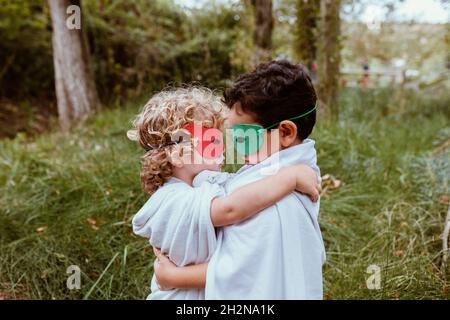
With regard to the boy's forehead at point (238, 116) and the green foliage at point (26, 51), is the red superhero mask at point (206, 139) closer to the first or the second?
the boy's forehead at point (238, 116)

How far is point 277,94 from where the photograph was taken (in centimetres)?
154

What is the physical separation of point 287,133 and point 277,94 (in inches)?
5.0

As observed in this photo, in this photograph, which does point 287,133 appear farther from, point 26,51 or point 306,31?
point 26,51

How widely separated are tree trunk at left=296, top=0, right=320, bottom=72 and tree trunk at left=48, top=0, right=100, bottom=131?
2.76 meters

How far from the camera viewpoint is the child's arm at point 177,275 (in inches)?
62.7

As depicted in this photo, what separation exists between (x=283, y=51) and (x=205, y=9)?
7.57 ft

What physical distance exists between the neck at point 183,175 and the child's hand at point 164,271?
257 mm

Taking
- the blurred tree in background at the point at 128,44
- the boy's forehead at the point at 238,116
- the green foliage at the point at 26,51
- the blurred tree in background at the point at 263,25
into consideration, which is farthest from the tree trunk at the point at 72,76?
the boy's forehead at the point at 238,116

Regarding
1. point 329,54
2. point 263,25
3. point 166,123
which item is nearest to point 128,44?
point 263,25

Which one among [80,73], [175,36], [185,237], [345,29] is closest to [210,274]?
[185,237]
